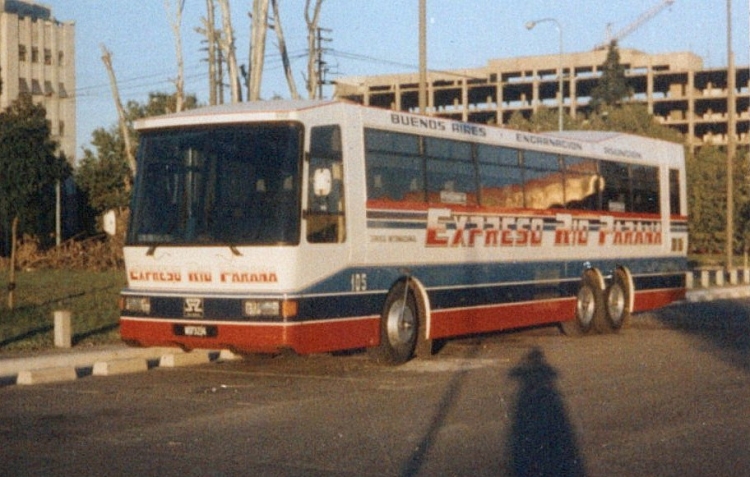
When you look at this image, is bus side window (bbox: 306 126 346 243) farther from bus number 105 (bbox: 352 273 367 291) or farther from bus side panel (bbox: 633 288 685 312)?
bus side panel (bbox: 633 288 685 312)

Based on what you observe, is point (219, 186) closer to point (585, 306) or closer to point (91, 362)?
point (91, 362)

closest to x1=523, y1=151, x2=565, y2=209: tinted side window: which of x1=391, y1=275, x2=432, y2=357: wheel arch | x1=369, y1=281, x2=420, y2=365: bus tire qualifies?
x1=391, y1=275, x2=432, y2=357: wheel arch

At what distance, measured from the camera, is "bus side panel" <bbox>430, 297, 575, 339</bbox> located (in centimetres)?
1721

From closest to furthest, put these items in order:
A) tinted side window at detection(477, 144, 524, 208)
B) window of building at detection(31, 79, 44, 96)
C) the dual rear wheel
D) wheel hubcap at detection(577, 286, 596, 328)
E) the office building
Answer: tinted side window at detection(477, 144, 524, 208)
wheel hubcap at detection(577, 286, 596, 328)
the dual rear wheel
the office building
window of building at detection(31, 79, 44, 96)

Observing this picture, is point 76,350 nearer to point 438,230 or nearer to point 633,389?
point 438,230

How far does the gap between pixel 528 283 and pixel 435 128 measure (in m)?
3.44

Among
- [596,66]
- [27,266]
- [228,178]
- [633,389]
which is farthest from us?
[596,66]

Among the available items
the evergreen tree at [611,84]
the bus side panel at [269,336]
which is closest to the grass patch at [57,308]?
the bus side panel at [269,336]

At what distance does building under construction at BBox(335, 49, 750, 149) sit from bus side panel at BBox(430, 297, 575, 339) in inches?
3911

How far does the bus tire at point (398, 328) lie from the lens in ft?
52.4

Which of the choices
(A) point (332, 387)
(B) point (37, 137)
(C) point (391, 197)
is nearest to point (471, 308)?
(C) point (391, 197)

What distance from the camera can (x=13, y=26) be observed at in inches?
3910

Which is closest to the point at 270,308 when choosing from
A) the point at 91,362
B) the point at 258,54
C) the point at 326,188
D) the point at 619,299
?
the point at 326,188

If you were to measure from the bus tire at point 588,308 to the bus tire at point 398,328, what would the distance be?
18.0ft
